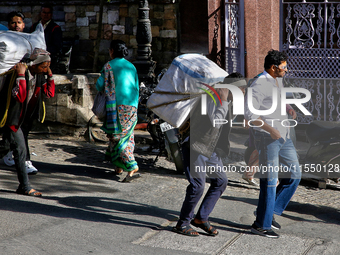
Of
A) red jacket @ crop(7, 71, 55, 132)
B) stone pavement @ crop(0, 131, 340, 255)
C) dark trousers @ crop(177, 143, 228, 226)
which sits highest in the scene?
red jacket @ crop(7, 71, 55, 132)

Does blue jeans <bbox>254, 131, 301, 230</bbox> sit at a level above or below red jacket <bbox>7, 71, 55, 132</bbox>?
below

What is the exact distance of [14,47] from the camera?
6.18m

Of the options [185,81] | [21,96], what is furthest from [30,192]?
[185,81]

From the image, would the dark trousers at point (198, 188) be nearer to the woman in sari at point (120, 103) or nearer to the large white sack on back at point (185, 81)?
the large white sack on back at point (185, 81)

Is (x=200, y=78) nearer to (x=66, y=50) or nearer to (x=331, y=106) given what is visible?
(x=331, y=106)

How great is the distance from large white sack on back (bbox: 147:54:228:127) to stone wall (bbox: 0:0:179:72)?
7564 mm

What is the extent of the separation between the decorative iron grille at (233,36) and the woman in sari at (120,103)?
430cm

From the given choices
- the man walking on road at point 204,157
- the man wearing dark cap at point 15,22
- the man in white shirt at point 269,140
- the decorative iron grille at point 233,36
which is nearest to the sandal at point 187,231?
the man walking on road at point 204,157

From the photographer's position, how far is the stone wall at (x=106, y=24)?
1220cm

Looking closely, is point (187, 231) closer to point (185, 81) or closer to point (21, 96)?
point (185, 81)

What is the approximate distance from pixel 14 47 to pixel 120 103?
1536mm

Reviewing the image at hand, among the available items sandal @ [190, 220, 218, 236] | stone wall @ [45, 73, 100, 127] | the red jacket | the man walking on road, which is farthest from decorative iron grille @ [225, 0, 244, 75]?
Result: sandal @ [190, 220, 218, 236]

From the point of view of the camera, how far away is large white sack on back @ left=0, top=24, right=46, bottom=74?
6.12m

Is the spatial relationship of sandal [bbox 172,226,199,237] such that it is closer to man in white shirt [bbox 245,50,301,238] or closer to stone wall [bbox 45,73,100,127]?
man in white shirt [bbox 245,50,301,238]
